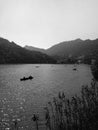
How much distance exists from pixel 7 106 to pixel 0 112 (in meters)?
6.95

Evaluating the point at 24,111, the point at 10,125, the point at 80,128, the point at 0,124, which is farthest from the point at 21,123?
the point at 80,128

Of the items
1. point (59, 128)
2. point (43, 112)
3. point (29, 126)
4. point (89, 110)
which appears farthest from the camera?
point (43, 112)

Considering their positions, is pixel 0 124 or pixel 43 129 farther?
pixel 0 124

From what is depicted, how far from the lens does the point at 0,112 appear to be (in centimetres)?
5112

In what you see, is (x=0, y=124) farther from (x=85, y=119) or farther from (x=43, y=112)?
(x=85, y=119)

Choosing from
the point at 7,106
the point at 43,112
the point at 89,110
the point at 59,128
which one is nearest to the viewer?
the point at 59,128

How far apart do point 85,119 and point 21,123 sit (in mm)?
18100

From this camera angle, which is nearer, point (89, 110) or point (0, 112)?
point (89, 110)

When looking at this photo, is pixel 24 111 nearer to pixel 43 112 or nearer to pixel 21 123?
pixel 43 112

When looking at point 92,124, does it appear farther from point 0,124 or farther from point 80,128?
point 0,124

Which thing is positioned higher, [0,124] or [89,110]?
[89,110]

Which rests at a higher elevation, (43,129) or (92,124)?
(92,124)

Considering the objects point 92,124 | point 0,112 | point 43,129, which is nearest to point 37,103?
point 0,112

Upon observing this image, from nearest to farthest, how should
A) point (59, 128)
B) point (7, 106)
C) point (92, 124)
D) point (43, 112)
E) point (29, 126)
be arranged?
1. point (92, 124)
2. point (59, 128)
3. point (29, 126)
4. point (43, 112)
5. point (7, 106)
